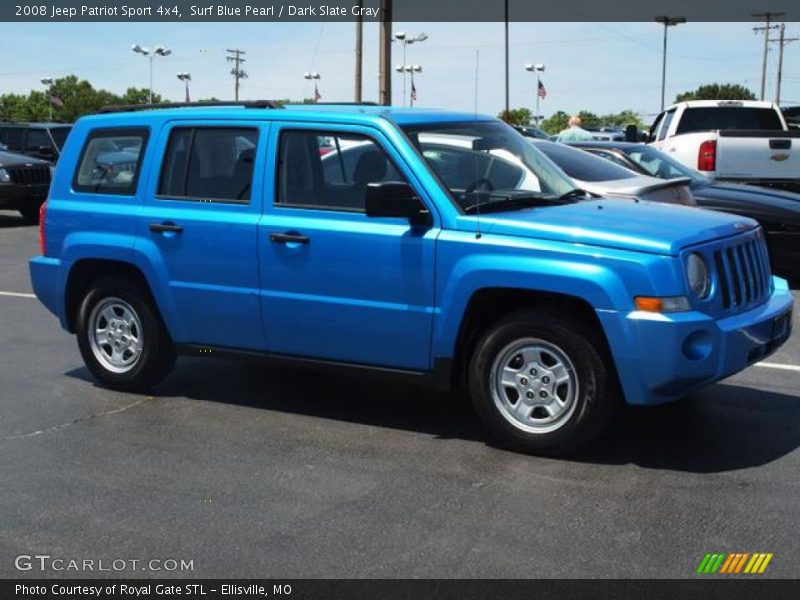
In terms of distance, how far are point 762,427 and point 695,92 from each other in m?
89.4

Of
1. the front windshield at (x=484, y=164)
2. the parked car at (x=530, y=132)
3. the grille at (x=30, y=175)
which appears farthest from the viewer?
the parked car at (x=530, y=132)

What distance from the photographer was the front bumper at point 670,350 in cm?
493

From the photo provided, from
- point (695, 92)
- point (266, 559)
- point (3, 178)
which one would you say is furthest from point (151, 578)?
point (695, 92)

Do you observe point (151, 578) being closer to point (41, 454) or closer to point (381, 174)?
point (41, 454)

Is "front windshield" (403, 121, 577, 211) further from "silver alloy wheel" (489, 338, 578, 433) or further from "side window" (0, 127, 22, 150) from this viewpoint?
"side window" (0, 127, 22, 150)

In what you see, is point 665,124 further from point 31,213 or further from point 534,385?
point 534,385

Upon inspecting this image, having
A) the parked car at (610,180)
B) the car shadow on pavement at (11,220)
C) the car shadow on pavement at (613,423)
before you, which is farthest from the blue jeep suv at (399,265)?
the car shadow on pavement at (11,220)

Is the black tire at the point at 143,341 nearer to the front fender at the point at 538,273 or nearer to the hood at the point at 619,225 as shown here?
the front fender at the point at 538,273

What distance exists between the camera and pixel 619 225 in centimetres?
523

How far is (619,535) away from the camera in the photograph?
435 cm

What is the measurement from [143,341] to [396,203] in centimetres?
220

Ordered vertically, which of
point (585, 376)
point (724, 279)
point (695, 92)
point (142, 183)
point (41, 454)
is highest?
point (695, 92)

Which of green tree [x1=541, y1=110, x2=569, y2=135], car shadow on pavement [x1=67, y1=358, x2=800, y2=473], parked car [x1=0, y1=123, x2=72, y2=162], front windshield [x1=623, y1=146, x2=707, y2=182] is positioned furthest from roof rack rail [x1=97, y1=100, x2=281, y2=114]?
green tree [x1=541, y1=110, x2=569, y2=135]

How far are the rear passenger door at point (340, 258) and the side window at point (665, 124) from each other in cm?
1231
